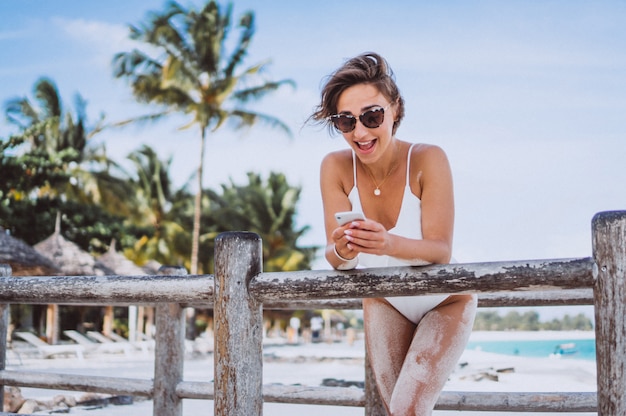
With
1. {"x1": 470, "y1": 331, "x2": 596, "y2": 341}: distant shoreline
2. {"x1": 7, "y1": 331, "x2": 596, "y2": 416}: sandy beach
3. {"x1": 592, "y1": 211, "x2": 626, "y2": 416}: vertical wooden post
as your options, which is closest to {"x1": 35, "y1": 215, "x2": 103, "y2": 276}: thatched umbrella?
{"x1": 7, "y1": 331, "x2": 596, "y2": 416}: sandy beach

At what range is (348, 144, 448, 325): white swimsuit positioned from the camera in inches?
87.7

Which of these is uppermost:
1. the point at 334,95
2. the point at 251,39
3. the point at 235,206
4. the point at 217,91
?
the point at 251,39

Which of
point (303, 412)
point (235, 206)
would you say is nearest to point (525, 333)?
point (235, 206)

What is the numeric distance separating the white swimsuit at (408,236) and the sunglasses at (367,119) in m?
0.15

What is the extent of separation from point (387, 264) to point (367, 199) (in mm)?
232

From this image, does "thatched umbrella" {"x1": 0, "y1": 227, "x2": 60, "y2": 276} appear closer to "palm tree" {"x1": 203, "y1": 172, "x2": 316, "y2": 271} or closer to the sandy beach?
the sandy beach

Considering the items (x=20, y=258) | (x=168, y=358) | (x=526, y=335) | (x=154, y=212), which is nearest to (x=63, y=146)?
(x=154, y=212)

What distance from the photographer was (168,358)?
377cm

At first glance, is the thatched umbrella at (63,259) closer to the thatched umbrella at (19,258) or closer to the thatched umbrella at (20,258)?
the thatched umbrella at (20,258)

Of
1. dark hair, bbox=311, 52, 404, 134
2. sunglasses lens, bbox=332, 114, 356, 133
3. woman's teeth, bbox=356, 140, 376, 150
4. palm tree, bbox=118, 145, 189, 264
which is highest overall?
palm tree, bbox=118, 145, 189, 264

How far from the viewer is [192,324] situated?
28406 mm

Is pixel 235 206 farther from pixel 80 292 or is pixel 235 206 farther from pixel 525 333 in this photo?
pixel 525 333

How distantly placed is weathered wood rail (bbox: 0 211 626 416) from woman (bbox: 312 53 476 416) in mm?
110

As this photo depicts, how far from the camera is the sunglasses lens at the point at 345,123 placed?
2297 mm
